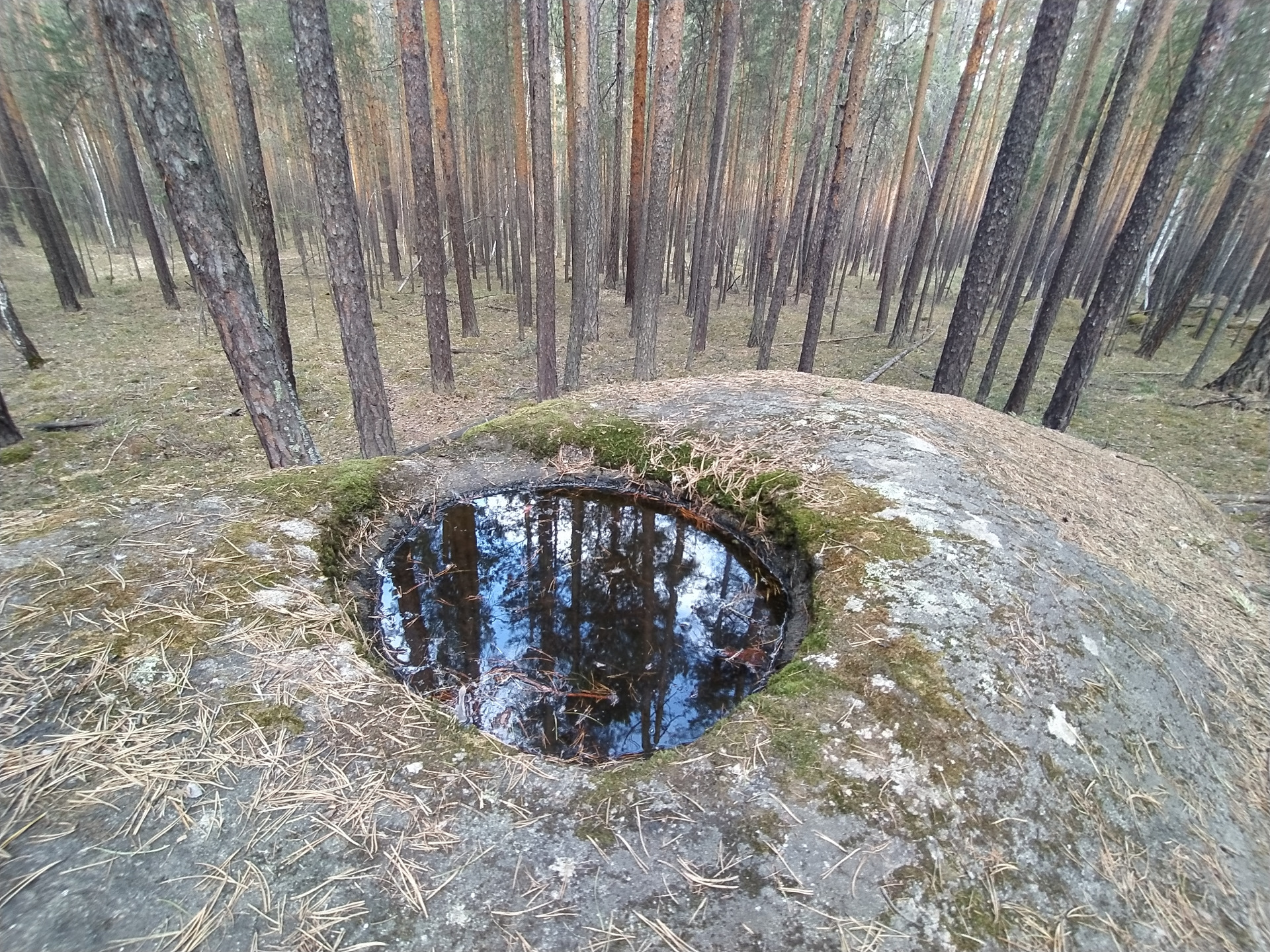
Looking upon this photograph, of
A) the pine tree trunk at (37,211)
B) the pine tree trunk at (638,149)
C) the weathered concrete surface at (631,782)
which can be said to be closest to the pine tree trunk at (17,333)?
the pine tree trunk at (37,211)

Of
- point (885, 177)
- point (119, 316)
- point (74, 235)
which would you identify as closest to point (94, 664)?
point (119, 316)

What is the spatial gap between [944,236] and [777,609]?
26.7 metres

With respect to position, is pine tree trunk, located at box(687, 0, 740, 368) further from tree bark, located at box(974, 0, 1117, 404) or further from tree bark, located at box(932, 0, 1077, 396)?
tree bark, located at box(974, 0, 1117, 404)

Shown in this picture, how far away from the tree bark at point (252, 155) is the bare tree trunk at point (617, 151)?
9147mm

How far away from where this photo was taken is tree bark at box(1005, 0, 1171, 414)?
7457mm

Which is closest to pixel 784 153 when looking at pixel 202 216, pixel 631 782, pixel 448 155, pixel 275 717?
pixel 448 155

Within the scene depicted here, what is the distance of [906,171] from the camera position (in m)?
15.0

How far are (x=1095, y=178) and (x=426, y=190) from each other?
11.1 m

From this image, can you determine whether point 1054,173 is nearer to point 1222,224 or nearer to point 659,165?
point 1222,224

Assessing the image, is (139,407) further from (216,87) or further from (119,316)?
(216,87)

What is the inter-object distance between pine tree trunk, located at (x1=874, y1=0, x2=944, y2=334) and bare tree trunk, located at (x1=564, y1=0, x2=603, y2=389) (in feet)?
26.1

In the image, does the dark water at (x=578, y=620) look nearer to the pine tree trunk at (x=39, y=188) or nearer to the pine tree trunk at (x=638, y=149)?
the pine tree trunk at (x=638, y=149)

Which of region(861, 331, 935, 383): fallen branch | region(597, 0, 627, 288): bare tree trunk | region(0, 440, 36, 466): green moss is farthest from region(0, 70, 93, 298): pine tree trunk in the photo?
region(861, 331, 935, 383): fallen branch

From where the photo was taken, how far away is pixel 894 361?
43.1ft
